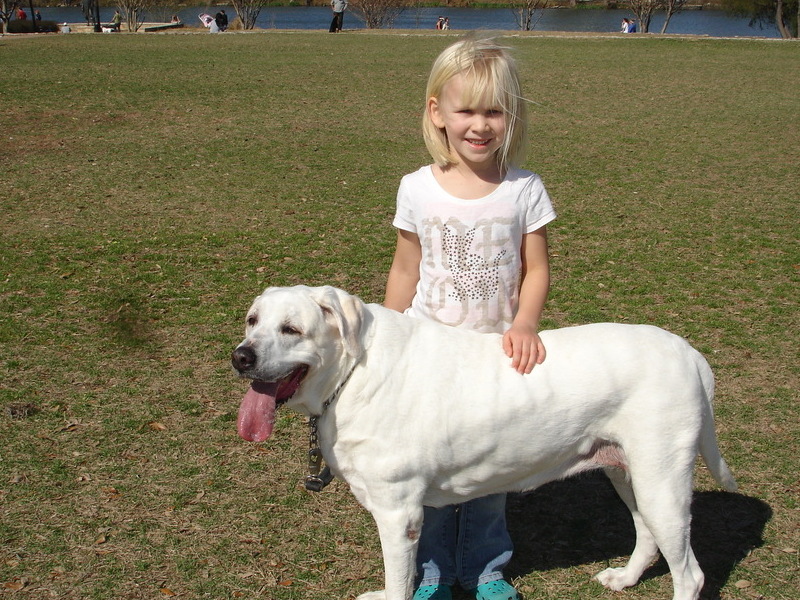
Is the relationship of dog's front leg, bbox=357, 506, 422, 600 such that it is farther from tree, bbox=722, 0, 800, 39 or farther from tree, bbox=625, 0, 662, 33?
tree, bbox=625, 0, 662, 33

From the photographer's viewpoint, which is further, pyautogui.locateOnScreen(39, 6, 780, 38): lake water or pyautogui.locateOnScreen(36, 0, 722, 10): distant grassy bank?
pyautogui.locateOnScreen(36, 0, 722, 10): distant grassy bank

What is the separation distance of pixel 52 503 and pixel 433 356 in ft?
7.98

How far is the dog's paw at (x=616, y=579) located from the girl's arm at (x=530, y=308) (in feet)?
4.10

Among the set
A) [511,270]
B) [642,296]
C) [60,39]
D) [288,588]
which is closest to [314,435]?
[288,588]

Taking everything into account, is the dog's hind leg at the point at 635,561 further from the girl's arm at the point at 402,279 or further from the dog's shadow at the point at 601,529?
the girl's arm at the point at 402,279

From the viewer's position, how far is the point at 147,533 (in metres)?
4.11

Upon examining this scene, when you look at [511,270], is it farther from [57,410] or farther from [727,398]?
[57,410]

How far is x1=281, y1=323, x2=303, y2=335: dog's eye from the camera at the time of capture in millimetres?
2986

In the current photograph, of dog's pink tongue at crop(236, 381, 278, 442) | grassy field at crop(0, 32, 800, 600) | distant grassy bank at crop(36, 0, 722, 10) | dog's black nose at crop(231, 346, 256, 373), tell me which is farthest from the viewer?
distant grassy bank at crop(36, 0, 722, 10)

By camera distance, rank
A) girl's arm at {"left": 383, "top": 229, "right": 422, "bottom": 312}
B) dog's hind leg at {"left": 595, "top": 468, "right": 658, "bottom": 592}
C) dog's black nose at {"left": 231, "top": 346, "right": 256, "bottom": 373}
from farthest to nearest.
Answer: girl's arm at {"left": 383, "top": 229, "right": 422, "bottom": 312}
dog's hind leg at {"left": 595, "top": 468, "right": 658, "bottom": 592}
dog's black nose at {"left": 231, "top": 346, "right": 256, "bottom": 373}

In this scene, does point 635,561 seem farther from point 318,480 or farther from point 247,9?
point 247,9

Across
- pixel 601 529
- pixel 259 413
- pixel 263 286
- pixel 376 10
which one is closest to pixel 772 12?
pixel 376 10

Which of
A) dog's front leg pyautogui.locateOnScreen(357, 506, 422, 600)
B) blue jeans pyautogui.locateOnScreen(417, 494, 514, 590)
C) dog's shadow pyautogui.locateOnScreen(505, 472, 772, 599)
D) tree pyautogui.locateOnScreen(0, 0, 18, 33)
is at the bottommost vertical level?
dog's shadow pyautogui.locateOnScreen(505, 472, 772, 599)

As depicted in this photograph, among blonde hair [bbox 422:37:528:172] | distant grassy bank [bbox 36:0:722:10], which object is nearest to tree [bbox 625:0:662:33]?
distant grassy bank [bbox 36:0:722:10]
